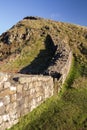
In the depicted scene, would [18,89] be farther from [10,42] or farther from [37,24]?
[37,24]

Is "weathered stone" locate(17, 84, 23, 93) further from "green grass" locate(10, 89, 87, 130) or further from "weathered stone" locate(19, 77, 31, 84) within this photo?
"green grass" locate(10, 89, 87, 130)

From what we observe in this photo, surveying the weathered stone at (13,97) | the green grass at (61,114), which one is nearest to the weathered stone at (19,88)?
the weathered stone at (13,97)

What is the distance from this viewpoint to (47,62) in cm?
3359

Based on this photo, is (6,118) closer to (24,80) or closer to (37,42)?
(24,80)

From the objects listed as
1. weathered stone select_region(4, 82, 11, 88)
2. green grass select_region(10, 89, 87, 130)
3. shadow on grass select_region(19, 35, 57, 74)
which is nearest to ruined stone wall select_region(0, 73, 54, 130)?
weathered stone select_region(4, 82, 11, 88)

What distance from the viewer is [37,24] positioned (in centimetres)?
5044

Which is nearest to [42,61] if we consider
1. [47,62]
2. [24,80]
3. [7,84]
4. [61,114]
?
[47,62]

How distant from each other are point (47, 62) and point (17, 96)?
2148cm

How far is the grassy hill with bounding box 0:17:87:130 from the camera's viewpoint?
14.7m

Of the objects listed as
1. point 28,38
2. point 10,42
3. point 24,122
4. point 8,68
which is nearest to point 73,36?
point 28,38

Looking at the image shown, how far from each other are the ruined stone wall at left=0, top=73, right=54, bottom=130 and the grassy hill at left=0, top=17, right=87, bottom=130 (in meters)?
0.53

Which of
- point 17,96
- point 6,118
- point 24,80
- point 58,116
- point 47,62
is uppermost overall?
point 24,80

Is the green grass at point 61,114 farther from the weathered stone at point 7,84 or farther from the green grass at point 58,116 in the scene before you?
the weathered stone at point 7,84

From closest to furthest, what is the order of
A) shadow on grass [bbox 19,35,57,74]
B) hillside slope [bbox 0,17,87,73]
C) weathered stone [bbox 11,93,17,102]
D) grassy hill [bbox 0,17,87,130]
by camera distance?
1. weathered stone [bbox 11,93,17,102]
2. grassy hill [bbox 0,17,87,130]
3. shadow on grass [bbox 19,35,57,74]
4. hillside slope [bbox 0,17,87,73]
